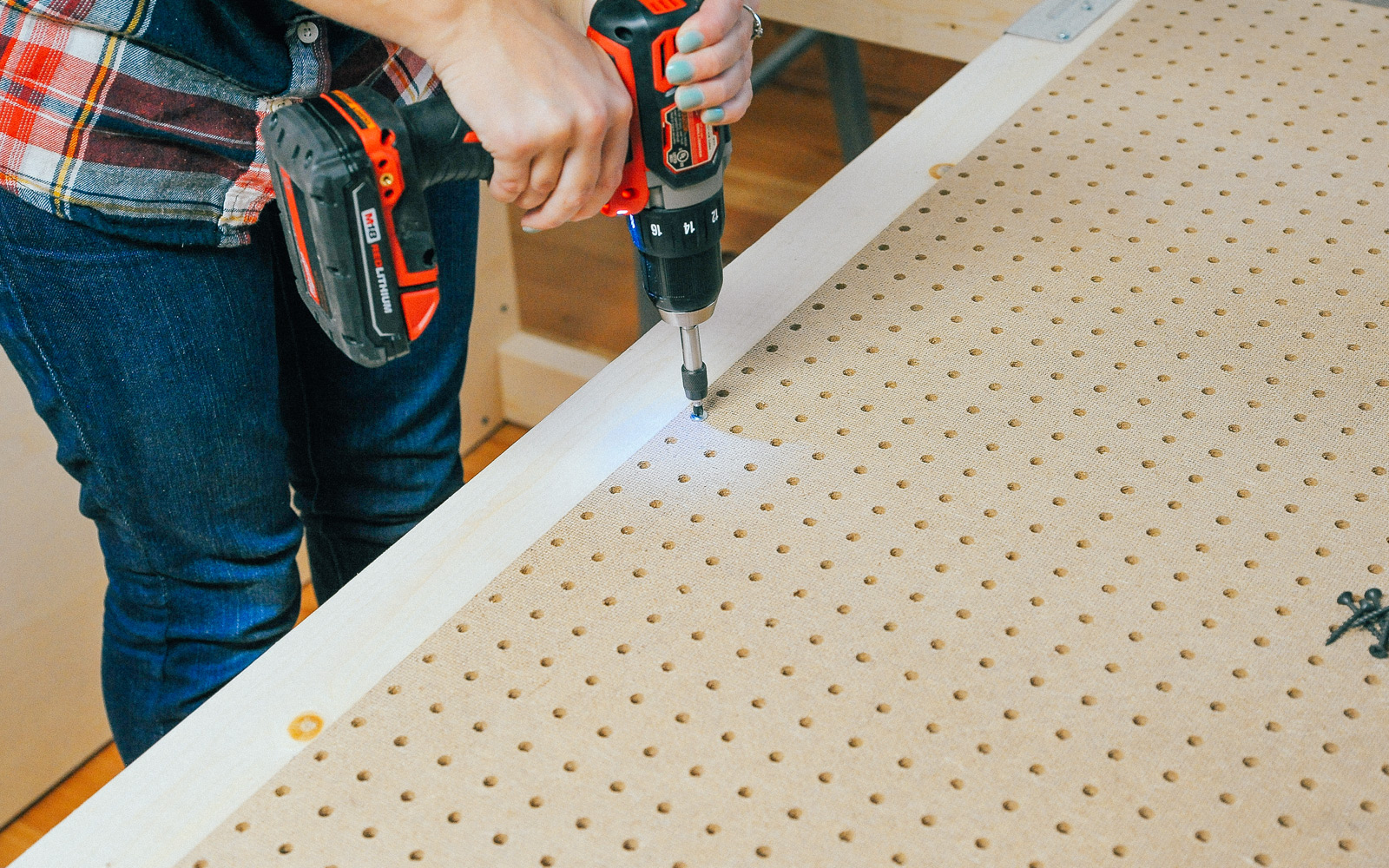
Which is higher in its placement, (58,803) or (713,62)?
(713,62)

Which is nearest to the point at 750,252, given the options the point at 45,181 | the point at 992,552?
the point at 992,552

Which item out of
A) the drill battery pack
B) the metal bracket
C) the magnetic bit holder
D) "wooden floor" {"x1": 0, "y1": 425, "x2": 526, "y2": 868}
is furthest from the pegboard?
"wooden floor" {"x1": 0, "y1": 425, "x2": 526, "y2": 868}

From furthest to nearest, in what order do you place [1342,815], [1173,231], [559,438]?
[1173,231], [559,438], [1342,815]

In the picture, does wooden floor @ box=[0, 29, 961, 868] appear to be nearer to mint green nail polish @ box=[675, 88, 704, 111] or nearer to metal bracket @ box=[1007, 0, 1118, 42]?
metal bracket @ box=[1007, 0, 1118, 42]

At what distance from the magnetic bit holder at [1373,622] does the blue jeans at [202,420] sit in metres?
0.69

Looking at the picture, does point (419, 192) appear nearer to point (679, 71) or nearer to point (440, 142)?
point (440, 142)

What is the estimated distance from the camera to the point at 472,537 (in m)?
0.72

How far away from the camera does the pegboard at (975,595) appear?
1.82 ft

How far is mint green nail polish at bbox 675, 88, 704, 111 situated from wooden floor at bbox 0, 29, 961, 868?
125 cm

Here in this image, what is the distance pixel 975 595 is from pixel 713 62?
0.34m

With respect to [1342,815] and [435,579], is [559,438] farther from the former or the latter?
[1342,815]

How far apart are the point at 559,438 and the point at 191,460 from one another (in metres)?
0.27

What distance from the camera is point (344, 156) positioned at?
630mm

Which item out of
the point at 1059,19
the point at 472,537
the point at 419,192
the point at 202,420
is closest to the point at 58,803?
the point at 202,420
